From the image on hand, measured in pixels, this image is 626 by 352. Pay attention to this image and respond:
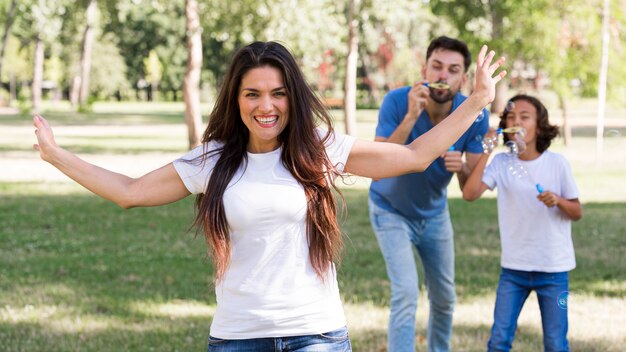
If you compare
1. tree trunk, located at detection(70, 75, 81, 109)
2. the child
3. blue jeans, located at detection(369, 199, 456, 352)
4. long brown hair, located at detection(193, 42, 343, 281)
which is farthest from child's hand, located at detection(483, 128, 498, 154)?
tree trunk, located at detection(70, 75, 81, 109)

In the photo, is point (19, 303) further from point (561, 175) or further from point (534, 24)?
point (534, 24)

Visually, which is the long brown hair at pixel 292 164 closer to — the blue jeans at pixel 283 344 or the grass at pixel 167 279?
the blue jeans at pixel 283 344

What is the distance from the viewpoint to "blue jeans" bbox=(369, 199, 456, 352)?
577 centimetres

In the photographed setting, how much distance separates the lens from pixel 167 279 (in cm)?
918

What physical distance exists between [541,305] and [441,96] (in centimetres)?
136

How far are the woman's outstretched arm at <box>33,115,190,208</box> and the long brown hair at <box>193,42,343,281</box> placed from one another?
0.14 m

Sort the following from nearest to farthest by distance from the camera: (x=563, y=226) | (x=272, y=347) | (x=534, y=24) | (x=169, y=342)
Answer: (x=272, y=347), (x=563, y=226), (x=169, y=342), (x=534, y=24)

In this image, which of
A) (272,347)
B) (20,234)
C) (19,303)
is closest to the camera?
(272,347)

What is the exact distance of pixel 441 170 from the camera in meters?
6.04

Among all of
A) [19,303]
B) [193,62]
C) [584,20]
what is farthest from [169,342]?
[584,20]

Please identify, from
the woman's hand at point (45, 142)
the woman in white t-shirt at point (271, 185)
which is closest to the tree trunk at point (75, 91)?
the woman's hand at point (45, 142)

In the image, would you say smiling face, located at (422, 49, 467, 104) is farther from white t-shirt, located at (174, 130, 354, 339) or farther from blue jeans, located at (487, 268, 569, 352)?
white t-shirt, located at (174, 130, 354, 339)

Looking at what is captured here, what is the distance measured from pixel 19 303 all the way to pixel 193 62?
17611 mm

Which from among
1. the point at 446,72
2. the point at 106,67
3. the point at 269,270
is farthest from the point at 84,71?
the point at 269,270
